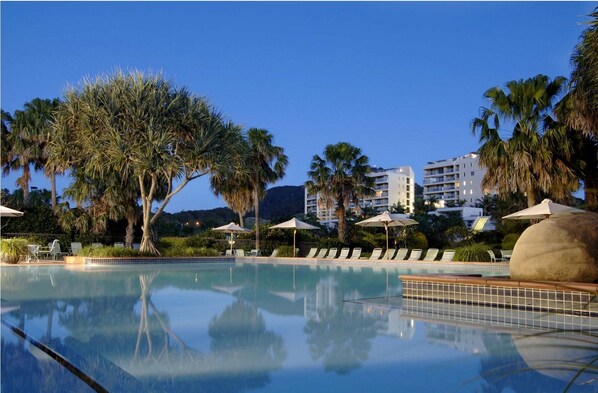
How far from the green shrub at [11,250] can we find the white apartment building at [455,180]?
278 feet

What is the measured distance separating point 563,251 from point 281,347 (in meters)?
5.03

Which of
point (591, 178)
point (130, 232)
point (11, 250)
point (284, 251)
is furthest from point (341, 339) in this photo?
point (130, 232)

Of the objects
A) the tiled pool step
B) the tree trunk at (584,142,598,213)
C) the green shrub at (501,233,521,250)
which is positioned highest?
the tree trunk at (584,142,598,213)

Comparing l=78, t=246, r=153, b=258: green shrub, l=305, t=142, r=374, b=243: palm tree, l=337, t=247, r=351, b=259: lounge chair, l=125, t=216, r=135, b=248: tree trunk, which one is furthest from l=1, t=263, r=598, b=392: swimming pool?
l=305, t=142, r=374, b=243: palm tree

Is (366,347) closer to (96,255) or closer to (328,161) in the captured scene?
(96,255)

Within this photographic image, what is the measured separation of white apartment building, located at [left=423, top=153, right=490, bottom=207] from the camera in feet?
332

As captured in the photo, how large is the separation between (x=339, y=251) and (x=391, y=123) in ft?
191

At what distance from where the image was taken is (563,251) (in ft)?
26.4

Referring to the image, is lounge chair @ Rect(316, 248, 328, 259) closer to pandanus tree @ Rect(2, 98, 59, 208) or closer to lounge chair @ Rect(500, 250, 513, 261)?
lounge chair @ Rect(500, 250, 513, 261)

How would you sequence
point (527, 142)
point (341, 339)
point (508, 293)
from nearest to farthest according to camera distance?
point (341, 339) < point (508, 293) < point (527, 142)

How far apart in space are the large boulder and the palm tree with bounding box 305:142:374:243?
797 inches

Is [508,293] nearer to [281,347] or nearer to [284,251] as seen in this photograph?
[281,347]

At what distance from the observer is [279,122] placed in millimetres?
85250

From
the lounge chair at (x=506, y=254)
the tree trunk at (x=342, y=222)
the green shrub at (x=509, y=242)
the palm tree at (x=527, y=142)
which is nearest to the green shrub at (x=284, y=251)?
the tree trunk at (x=342, y=222)
